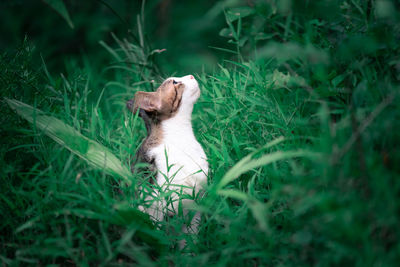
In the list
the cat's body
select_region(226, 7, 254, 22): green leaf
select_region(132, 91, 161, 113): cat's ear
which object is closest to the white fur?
the cat's body

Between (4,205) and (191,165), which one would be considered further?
(191,165)

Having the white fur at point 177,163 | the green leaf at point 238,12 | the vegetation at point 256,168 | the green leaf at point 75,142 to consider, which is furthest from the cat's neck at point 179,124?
the green leaf at point 238,12

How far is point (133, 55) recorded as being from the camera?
273cm

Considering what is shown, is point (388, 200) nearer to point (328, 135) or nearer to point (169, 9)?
point (328, 135)

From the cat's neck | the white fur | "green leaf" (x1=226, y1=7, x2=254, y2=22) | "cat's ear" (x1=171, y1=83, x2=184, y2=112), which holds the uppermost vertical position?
"green leaf" (x1=226, y1=7, x2=254, y2=22)

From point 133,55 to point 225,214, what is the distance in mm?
1769

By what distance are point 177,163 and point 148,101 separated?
39 centimetres

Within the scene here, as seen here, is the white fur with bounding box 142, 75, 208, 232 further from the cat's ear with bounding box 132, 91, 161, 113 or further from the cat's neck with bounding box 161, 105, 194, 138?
the cat's ear with bounding box 132, 91, 161, 113

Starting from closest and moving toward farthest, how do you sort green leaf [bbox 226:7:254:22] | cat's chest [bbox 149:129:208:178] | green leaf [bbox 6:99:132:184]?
green leaf [bbox 6:99:132:184]
cat's chest [bbox 149:129:208:178]
green leaf [bbox 226:7:254:22]

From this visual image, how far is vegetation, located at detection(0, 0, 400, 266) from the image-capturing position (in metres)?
1.02

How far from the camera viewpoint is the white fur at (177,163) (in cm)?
161

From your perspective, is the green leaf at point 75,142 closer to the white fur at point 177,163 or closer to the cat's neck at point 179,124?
the white fur at point 177,163

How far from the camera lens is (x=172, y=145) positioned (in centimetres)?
171

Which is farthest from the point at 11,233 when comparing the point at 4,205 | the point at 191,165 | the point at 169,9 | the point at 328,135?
the point at 169,9
